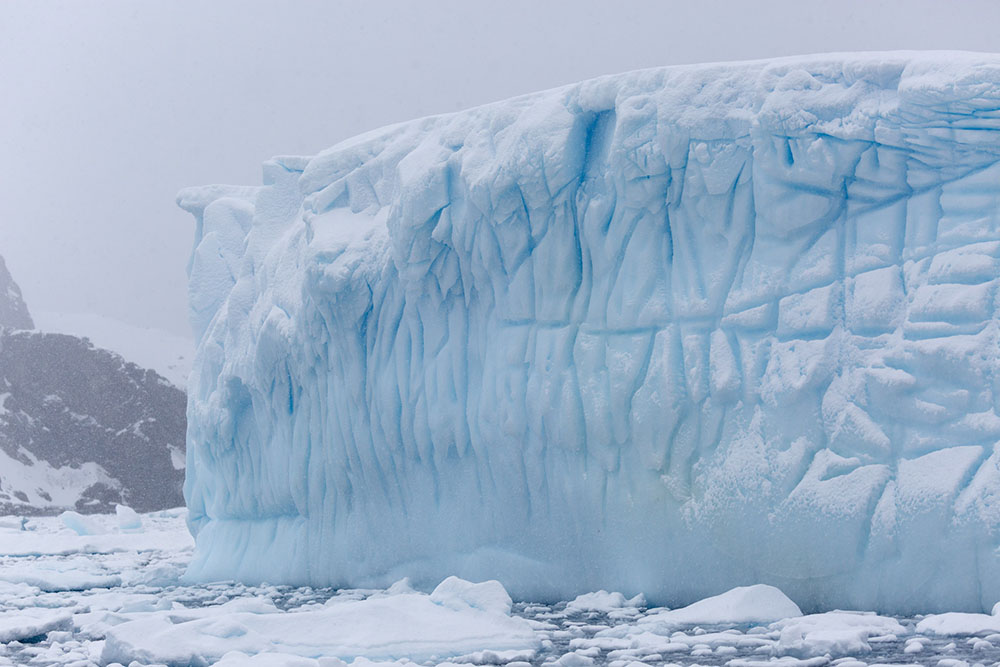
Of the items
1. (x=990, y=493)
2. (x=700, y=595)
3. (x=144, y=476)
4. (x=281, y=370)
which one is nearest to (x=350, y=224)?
(x=281, y=370)

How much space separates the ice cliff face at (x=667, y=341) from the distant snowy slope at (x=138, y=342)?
796 inches

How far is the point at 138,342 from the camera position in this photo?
26594 millimetres

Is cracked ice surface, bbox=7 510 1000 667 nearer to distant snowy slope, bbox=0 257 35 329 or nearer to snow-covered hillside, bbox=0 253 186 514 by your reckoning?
snow-covered hillside, bbox=0 253 186 514

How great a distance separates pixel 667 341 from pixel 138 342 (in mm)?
24057

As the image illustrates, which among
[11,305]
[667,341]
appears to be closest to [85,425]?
[11,305]

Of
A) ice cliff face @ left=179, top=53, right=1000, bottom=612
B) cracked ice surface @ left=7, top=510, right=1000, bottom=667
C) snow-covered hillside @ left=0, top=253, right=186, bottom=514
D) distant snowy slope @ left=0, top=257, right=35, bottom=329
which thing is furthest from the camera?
distant snowy slope @ left=0, top=257, right=35, bottom=329

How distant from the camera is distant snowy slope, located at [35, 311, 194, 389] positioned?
2570 centimetres

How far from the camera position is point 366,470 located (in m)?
6.43

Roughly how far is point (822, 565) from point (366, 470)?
121 inches

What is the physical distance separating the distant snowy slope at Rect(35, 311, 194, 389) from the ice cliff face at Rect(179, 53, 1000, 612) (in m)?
20.2

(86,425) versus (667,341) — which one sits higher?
(667,341)

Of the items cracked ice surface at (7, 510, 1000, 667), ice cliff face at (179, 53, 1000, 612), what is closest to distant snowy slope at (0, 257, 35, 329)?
ice cliff face at (179, 53, 1000, 612)

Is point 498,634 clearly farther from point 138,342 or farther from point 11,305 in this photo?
point 11,305

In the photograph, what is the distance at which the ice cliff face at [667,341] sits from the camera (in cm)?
429
